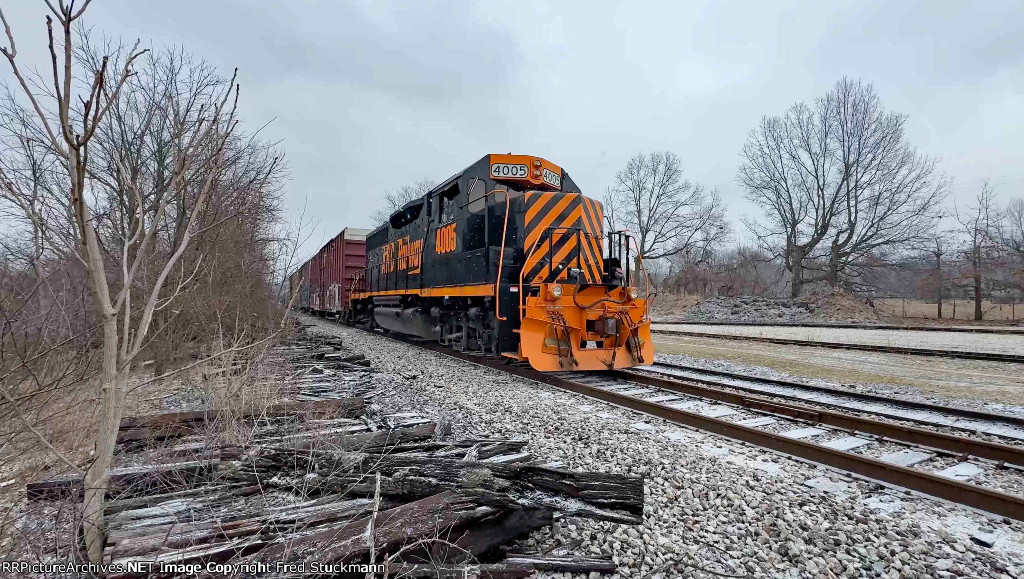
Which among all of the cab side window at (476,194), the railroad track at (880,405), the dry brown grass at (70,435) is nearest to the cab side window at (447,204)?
the cab side window at (476,194)

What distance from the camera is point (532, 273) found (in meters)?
8.06

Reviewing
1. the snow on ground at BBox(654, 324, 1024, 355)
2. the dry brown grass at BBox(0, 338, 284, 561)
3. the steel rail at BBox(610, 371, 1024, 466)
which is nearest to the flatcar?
the steel rail at BBox(610, 371, 1024, 466)

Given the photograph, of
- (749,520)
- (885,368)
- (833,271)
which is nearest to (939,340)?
(885,368)

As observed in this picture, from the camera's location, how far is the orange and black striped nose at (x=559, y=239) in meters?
8.07

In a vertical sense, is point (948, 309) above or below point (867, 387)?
above

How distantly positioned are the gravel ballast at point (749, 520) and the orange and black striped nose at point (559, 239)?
11.5ft

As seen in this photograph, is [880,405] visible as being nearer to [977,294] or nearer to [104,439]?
[104,439]

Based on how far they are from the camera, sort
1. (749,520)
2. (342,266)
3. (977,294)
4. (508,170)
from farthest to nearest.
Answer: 1. (977,294)
2. (342,266)
3. (508,170)
4. (749,520)

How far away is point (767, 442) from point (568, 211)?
4939 millimetres

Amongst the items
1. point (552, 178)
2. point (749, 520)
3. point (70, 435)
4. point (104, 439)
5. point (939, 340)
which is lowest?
point (749, 520)

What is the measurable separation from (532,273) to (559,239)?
71 cm

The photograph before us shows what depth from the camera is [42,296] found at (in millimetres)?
3414

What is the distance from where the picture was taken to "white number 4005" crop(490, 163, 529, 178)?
8750mm

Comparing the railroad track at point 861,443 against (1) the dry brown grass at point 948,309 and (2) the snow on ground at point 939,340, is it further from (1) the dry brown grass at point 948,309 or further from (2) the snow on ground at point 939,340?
(1) the dry brown grass at point 948,309
